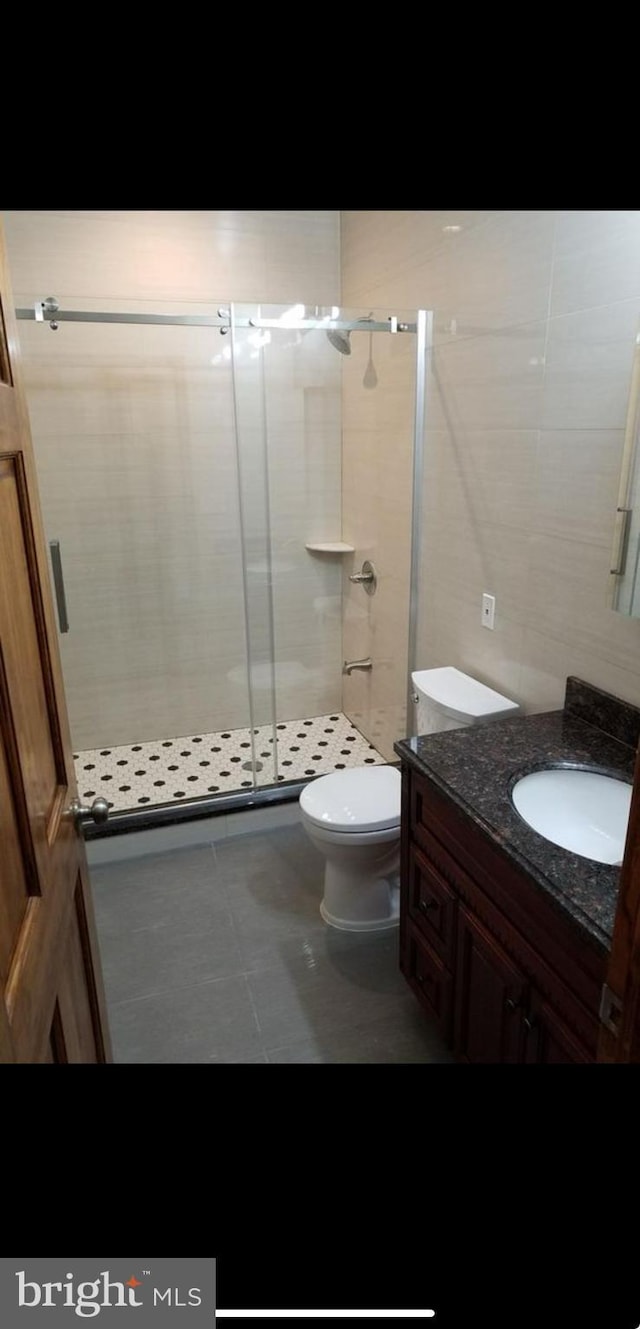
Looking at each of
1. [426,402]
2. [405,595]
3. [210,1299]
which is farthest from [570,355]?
[210,1299]

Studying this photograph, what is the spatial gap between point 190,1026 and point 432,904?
30.6 inches

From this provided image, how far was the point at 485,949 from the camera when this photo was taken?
136cm

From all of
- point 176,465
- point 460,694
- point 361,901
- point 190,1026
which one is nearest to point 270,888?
point 361,901

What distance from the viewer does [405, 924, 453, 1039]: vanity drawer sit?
1.58 metres

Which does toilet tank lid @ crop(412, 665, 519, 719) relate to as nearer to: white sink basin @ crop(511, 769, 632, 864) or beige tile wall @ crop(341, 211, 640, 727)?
beige tile wall @ crop(341, 211, 640, 727)

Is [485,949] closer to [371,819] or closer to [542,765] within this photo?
[542,765]

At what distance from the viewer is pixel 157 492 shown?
3105mm

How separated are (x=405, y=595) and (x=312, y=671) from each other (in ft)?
2.76

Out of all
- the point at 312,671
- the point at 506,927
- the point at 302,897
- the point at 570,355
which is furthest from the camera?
the point at 312,671

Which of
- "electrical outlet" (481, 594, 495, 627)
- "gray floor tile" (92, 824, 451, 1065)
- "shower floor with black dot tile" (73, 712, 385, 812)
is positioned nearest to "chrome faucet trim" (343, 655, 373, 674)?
"shower floor with black dot tile" (73, 712, 385, 812)

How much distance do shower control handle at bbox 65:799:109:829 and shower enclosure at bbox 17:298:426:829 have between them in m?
1.52

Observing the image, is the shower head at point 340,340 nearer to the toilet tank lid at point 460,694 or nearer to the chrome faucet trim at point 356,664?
the chrome faucet trim at point 356,664

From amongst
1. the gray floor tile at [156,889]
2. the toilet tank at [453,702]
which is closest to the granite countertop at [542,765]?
the toilet tank at [453,702]
